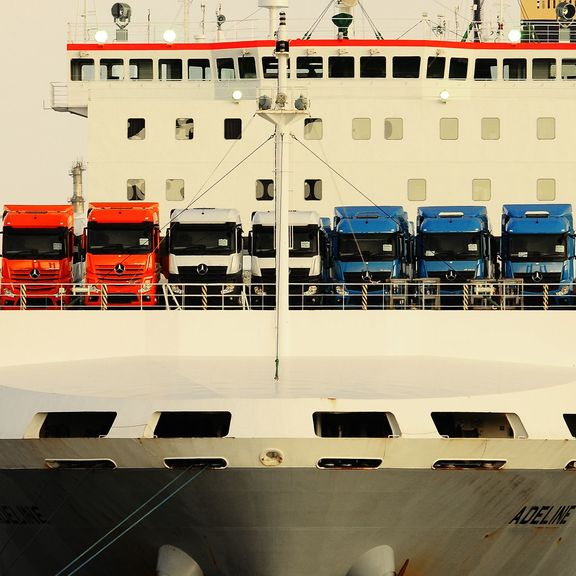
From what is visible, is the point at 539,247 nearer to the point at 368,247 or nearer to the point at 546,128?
the point at 368,247

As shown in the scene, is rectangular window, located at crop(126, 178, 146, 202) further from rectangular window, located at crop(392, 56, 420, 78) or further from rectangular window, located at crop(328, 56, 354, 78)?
rectangular window, located at crop(392, 56, 420, 78)

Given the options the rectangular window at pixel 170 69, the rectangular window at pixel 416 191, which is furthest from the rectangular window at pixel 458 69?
the rectangular window at pixel 170 69

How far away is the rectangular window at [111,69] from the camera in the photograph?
38125mm

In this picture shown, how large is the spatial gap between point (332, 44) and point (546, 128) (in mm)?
6328

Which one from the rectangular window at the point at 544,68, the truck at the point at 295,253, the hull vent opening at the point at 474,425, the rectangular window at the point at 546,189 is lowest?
the hull vent opening at the point at 474,425

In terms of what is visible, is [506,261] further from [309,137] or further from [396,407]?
[396,407]

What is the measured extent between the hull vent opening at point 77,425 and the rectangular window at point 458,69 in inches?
779

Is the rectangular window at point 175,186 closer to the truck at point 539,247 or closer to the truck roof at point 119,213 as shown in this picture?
the truck roof at point 119,213

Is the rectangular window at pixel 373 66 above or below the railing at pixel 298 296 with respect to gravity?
above

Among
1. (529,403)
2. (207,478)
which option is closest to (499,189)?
(529,403)

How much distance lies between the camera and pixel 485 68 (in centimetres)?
3809

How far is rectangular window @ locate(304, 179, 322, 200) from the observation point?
36.8m

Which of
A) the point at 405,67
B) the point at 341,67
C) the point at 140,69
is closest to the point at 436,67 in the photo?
the point at 405,67

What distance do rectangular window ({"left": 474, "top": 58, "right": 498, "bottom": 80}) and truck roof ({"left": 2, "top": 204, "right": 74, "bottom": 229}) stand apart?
40.1 ft
